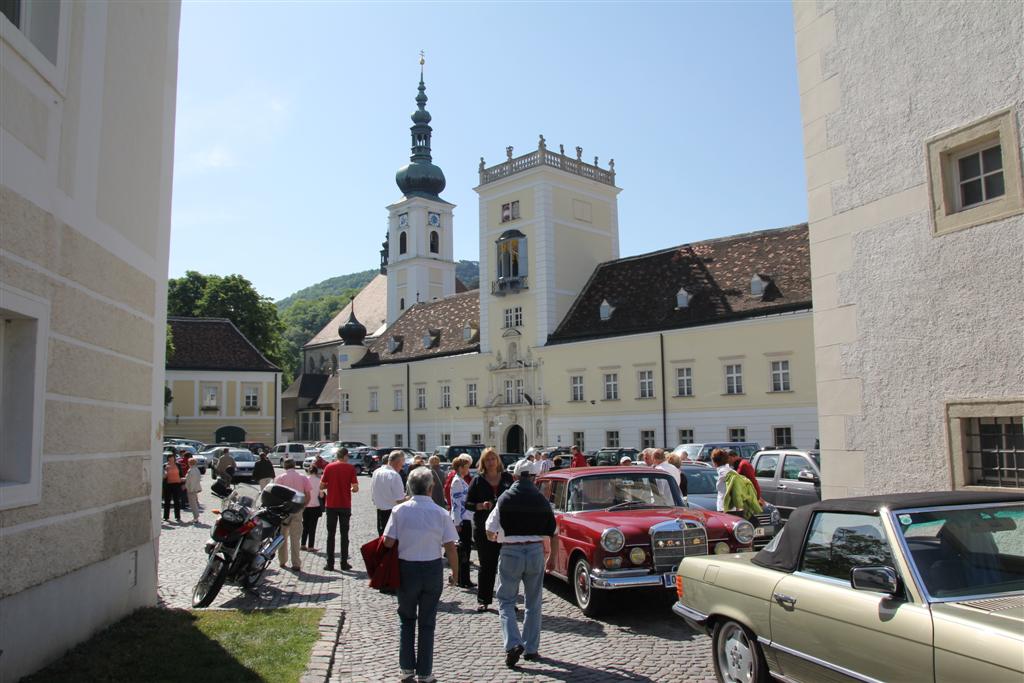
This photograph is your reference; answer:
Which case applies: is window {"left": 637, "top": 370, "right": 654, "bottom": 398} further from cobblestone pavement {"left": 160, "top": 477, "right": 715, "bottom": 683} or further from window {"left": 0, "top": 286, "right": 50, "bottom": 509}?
window {"left": 0, "top": 286, "right": 50, "bottom": 509}

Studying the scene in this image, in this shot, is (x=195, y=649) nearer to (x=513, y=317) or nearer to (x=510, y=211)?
(x=513, y=317)

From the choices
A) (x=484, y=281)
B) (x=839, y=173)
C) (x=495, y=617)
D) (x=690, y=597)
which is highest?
(x=484, y=281)

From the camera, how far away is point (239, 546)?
33.0ft

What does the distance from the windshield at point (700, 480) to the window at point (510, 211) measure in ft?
112

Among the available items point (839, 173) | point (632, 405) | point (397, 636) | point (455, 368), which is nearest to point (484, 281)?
point (455, 368)

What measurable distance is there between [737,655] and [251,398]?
56.5 meters

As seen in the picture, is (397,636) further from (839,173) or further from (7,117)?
(839,173)

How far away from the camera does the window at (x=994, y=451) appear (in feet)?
30.2

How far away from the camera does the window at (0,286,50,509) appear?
629cm

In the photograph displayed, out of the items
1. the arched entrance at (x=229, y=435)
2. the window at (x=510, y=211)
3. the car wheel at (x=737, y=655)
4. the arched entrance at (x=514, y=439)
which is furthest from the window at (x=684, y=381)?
the arched entrance at (x=229, y=435)

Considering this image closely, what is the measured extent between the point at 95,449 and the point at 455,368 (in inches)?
1720

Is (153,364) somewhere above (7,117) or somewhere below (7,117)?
below

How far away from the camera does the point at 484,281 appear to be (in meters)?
49.6

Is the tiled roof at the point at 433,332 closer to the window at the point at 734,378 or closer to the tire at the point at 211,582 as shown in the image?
the window at the point at 734,378
